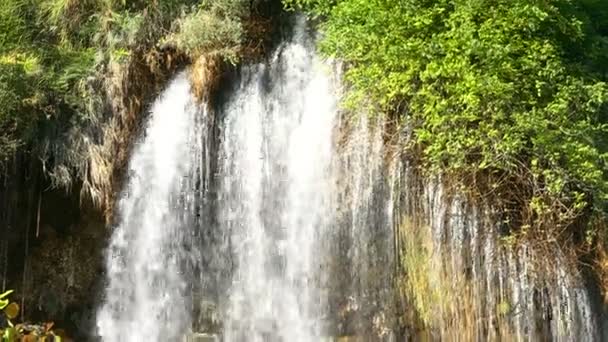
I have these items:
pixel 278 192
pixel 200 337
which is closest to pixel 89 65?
pixel 278 192

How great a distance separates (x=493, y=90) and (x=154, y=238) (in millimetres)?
3595

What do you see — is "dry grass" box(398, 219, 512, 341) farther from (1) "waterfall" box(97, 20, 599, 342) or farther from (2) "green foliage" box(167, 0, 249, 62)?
(2) "green foliage" box(167, 0, 249, 62)

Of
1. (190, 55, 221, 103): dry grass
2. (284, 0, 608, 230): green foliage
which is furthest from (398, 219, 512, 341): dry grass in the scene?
(190, 55, 221, 103): dry grass

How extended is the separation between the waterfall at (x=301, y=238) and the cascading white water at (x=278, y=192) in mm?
13

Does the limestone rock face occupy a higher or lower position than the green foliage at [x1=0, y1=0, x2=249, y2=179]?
lower

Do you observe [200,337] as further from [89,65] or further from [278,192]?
[89,65]

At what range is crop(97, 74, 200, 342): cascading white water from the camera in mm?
7715

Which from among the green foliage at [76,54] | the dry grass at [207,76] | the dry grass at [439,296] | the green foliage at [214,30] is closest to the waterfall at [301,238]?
the dry grass at [439,296]

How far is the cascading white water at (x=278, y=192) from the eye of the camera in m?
7.29

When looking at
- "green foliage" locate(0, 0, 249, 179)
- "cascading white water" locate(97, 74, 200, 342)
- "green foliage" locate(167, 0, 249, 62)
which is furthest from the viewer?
"green foliage" locate(167, 0, 249, 62)

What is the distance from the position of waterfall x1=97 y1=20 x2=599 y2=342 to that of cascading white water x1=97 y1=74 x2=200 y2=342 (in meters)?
0.01

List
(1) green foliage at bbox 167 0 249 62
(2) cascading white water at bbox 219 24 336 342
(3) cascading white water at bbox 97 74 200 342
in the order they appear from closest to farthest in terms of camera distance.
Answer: (2) cascading white water at bbox 219 24 336 342
(3) cascading white water at bbox 97 74 200 342
(1) green foliage at bbox 167 0 249 62

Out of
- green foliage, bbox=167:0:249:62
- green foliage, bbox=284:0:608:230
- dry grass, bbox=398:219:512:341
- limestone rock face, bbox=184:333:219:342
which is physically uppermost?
green foliage, bbox=167:0:249:62

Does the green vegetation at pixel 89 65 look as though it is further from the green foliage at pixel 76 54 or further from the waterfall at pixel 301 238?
the waterfall at pixel 301 238
